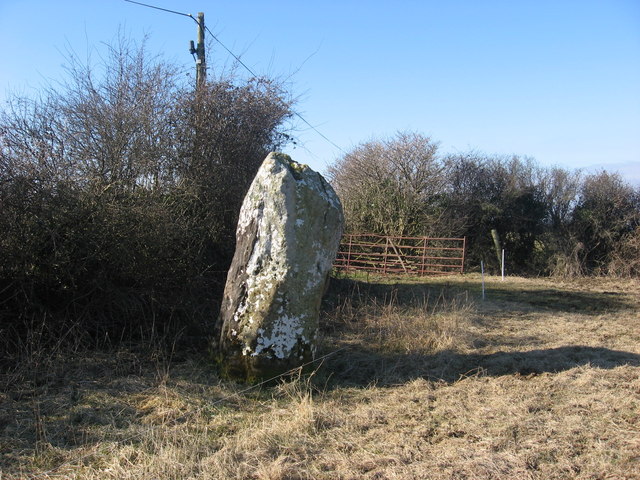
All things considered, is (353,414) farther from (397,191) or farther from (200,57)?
(397,191)

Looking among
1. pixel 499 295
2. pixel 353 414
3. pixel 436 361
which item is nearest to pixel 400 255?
pixel 499 295

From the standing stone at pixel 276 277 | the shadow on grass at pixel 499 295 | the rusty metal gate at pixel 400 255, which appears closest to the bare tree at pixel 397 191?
the rusty metal gate at pixel 400 255

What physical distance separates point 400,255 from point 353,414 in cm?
1358

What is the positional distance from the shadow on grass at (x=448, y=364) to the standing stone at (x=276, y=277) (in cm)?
58

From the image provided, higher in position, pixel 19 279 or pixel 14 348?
pixel 19 279

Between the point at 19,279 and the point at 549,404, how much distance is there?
5.12 meters

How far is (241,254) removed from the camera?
5.04 meters

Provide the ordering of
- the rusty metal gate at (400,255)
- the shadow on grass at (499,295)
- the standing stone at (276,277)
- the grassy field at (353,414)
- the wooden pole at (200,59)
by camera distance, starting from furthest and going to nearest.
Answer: the rusty metal gate at (400,255), the shadow on grass at (499,295), the wooden pole at (200,59), the standing stone at (276,277), the grassy field at (353,414)

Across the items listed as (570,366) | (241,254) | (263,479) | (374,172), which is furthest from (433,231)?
(263,479)

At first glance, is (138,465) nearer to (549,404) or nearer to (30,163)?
(549,404)

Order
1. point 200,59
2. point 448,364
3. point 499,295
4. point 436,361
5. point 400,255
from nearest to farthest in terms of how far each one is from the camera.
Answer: point 448,364 < point 436,361 < point 200,59 < point 499,295 < point 400,255

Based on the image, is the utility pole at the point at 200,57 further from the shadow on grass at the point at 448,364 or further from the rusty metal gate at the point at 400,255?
the rusty metal gate at the point at 400,255

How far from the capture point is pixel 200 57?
927 centimetres

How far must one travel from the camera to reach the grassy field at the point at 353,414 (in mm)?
3152
